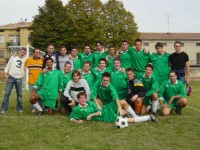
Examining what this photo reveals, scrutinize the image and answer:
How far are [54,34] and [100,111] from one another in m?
35.2

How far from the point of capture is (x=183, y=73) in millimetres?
9156

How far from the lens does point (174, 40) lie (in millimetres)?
63562

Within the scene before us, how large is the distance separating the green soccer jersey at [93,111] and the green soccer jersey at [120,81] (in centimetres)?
110

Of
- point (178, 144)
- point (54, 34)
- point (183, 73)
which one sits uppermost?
point (54, 34)

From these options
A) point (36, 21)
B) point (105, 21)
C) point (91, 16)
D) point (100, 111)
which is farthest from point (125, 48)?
point (36, 21)

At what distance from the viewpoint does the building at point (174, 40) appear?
Answer: 209ft

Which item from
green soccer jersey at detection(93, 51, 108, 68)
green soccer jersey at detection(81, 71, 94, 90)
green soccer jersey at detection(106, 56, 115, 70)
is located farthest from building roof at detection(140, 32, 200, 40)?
green soccer jersey at detection(81, 71, 94, 90)

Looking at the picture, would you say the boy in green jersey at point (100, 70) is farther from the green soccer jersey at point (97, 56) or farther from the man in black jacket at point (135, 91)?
the green soccer jersey at point (97, 56)

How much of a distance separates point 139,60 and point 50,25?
1382 inches

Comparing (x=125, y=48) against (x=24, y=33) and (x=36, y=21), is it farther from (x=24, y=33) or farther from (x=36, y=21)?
(x=24, y=33)

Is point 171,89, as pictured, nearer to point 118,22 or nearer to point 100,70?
point 100,70

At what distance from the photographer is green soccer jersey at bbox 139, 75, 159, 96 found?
823 cm

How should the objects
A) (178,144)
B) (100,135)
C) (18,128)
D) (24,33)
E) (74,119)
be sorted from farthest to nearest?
(24,33), (74,119), (18,128), (100,135), (178,144)

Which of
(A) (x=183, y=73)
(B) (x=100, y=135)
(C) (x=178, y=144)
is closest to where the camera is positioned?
(C) (x=178, y=144)
